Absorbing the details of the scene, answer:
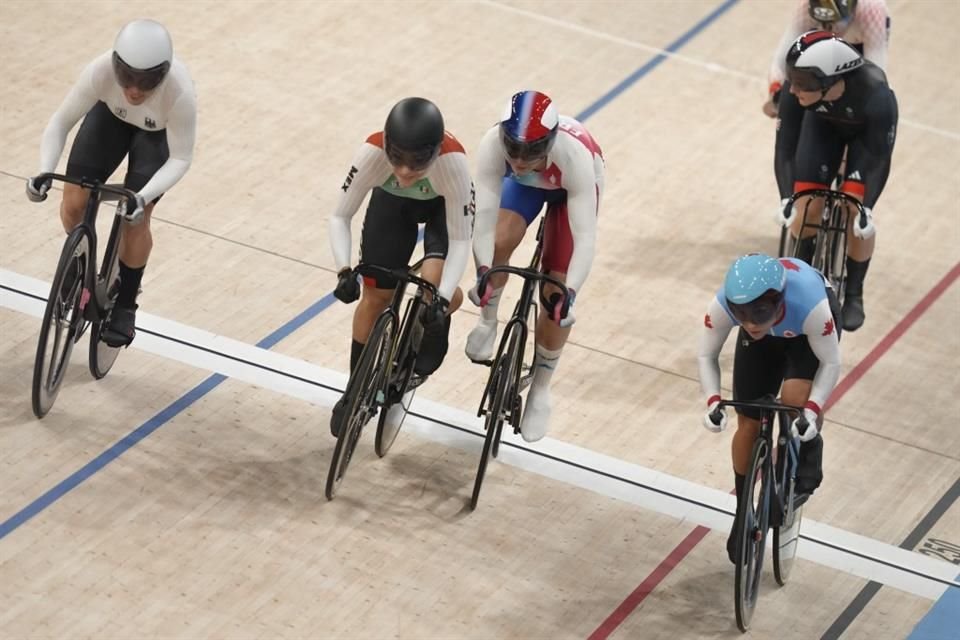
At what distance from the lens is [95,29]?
9.74 metres

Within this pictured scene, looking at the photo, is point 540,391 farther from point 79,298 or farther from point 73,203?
point 73,203

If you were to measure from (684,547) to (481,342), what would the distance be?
1.04 meters

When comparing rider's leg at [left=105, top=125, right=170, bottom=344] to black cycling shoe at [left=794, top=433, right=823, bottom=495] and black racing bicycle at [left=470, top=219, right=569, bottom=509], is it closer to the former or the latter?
black racing bicycle at [left=470, top=219, right=569, bottom=509]

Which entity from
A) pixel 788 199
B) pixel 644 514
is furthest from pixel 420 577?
pixel 788 199

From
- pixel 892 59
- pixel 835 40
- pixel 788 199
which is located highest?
pixel 835 40

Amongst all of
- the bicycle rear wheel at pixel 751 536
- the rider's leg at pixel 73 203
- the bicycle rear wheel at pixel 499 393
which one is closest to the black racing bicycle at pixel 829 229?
the bicycle rear wheel at pixel 499 393

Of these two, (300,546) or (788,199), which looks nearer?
(300,546)

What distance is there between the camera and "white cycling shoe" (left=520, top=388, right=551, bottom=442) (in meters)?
6.36

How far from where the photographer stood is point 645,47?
1046 centimetres

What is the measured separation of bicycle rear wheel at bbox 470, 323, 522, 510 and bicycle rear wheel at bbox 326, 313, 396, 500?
1.27ft

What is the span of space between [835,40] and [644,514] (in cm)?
201

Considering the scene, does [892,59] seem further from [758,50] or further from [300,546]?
[300,546]

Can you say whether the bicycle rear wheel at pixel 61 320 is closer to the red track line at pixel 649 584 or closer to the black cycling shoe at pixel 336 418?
the black cycling shoe at pixel 336 418

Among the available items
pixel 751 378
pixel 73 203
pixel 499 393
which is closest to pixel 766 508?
pixel 751 378
